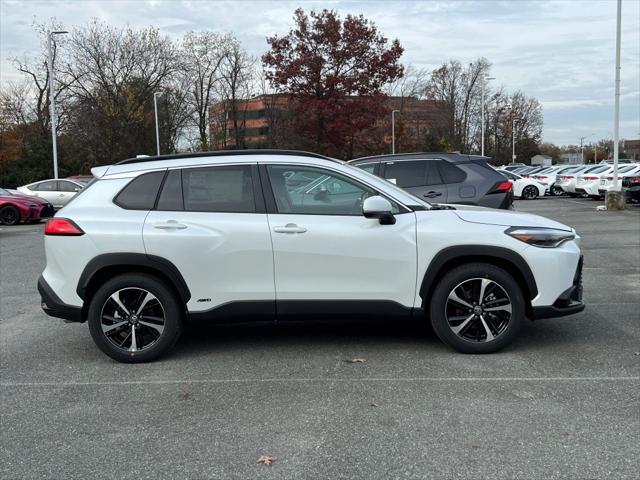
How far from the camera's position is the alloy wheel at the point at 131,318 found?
5.10 m

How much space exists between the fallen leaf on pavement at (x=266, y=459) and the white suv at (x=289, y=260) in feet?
5.73

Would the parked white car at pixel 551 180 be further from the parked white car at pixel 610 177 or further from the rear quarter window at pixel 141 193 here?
the rear quarter window at pixel 141 193

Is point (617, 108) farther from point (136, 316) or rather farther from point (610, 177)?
point (136, 316)

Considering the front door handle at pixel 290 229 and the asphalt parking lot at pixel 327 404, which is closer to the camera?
the asphalt parking lot at pixel 327 404

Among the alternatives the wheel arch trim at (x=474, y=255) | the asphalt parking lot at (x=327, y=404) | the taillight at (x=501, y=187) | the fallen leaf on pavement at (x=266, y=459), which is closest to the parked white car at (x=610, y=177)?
the taillight at (x=501, y=187)

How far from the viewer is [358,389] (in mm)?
4465

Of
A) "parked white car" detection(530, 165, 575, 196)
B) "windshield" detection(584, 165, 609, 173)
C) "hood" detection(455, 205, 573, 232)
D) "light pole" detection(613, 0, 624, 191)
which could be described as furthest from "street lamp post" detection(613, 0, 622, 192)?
"hood" detection(455, 205, 573, 232)

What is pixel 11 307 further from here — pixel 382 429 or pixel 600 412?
pixel 600 412

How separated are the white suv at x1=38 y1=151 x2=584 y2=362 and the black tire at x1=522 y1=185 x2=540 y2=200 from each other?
82.8ft

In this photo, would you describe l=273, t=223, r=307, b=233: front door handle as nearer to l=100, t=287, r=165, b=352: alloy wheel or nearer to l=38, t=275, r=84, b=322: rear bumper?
l=100, t=287, r=165, b=352: alloy wheel

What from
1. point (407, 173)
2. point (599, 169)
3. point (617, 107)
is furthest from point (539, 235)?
point (599, 169)

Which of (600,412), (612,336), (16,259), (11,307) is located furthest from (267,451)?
(16,259)

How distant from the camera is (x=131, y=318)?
202 inches

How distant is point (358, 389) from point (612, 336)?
2684 millimetres
